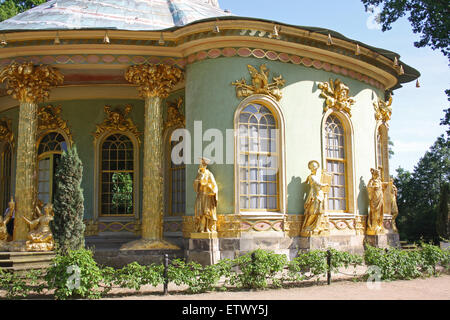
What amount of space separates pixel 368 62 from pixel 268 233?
6411mm

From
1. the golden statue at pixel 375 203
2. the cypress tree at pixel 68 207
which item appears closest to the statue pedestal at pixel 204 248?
the cypress tree at pixel 68 207

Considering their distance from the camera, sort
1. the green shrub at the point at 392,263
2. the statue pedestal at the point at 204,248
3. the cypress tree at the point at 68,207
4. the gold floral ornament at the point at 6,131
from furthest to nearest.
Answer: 1. the gold floral ornament at the point at 6,131
2. the statue pedestal at the point at 204,248
3. the cypress tree at the point at 68,207
4. the green shrub at the point at 392,263

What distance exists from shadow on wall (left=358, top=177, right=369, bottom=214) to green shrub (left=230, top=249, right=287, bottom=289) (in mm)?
5559

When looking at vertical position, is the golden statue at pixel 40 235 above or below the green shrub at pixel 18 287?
above

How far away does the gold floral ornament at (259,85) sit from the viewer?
13242mm

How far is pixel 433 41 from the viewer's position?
19000 mm

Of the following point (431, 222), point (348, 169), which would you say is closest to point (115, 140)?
point (348, 169)

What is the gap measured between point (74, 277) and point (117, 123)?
25.8ft

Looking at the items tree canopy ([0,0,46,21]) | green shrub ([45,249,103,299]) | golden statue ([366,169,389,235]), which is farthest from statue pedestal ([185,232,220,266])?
tree canopy ([0,0,46,21])

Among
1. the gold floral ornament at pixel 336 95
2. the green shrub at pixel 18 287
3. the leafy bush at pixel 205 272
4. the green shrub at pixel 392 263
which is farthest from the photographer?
the gold floral ornament at pixel 336 95

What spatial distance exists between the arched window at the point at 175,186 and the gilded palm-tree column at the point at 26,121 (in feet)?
13.3

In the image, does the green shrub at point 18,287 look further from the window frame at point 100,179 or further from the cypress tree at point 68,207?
the window frame at point 100,179

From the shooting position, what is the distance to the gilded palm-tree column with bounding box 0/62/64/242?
43.4ft

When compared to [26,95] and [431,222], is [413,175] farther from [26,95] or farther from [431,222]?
[26,95]
